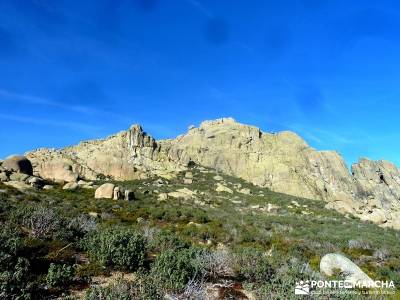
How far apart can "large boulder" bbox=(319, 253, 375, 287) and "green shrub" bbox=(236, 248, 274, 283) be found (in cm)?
391

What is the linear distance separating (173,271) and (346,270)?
27.6 feet

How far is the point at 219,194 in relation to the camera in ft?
242

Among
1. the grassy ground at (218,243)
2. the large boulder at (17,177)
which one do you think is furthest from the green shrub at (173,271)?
the large boulder at (17,177)

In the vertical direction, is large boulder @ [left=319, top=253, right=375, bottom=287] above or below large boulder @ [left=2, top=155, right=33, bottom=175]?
below

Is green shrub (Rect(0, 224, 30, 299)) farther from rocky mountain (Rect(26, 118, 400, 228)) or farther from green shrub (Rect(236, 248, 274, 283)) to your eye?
rocky mountain (Rect(26, 118, 400, 228))

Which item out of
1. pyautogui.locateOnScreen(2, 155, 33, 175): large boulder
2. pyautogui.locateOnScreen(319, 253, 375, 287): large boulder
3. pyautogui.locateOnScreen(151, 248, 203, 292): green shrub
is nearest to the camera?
pyautogui.locateOnScreen(151, 248, 203, 292): green shrub

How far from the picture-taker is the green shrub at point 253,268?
1120cm

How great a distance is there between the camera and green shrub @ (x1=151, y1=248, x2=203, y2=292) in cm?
878

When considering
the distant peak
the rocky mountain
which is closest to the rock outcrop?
the rocky mountain

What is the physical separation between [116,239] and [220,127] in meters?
115

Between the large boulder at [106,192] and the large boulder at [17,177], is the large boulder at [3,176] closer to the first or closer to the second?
the large boulder at [17,177]

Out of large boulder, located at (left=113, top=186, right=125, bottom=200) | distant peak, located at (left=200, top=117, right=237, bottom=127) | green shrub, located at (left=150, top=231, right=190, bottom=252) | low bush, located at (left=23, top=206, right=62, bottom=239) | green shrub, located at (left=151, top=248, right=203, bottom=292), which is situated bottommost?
green shrub, located at (left=151, top=248, right=203, bottom=292)

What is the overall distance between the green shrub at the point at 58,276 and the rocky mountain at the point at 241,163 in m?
60.3

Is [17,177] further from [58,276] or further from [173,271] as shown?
[173,271]
